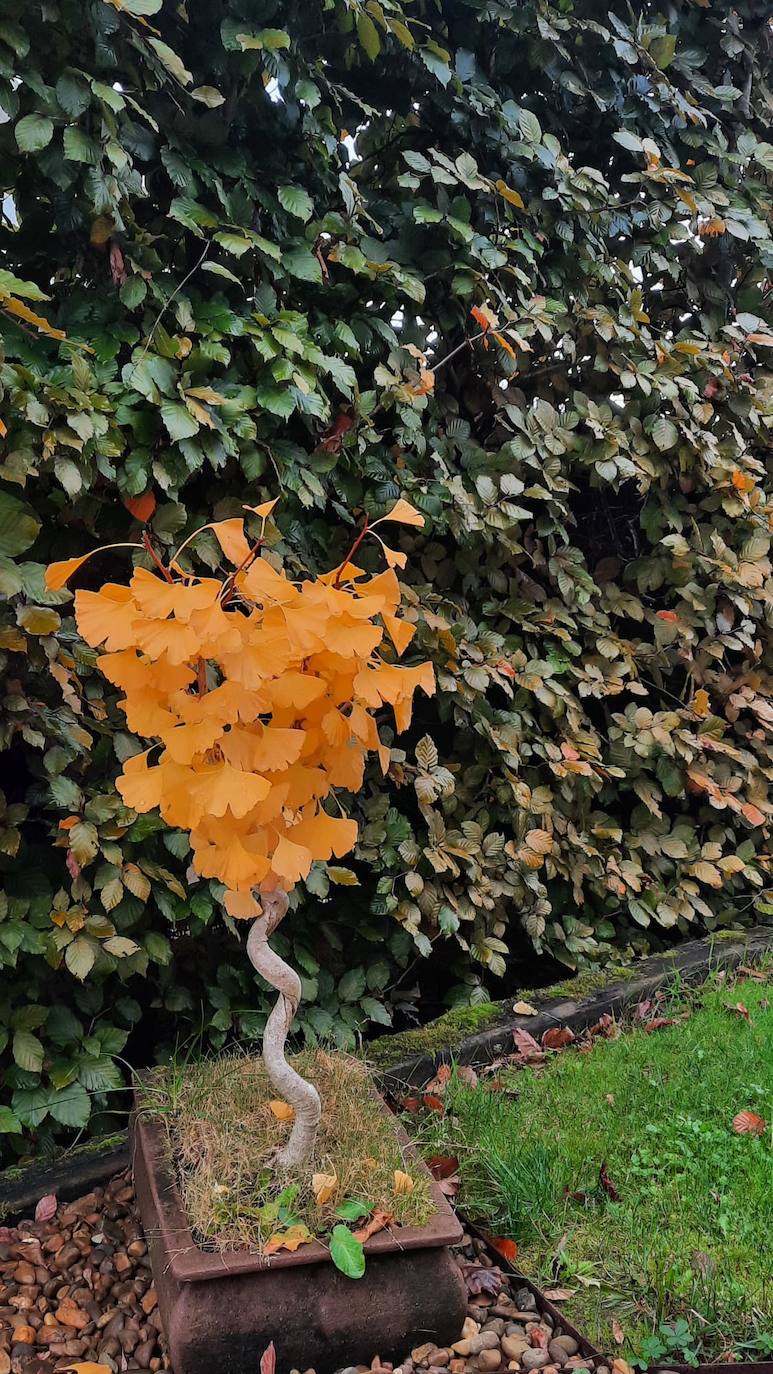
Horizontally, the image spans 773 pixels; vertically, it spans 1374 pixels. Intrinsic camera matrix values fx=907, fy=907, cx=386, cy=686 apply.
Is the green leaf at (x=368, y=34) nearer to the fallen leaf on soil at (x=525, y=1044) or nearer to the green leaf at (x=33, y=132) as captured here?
the green leaf at (x=33, y=132)

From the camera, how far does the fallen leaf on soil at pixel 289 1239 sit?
1.41 metres

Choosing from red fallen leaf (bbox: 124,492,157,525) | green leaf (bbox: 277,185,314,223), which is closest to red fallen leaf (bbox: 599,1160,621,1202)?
red fallen leaf (bbox: 124,492,157,525)

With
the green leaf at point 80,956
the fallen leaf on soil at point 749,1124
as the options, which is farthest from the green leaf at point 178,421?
the fallen leaf on soil at point 749,1124

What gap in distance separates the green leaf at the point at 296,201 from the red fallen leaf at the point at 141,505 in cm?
71

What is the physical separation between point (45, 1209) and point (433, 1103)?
34.6 inches

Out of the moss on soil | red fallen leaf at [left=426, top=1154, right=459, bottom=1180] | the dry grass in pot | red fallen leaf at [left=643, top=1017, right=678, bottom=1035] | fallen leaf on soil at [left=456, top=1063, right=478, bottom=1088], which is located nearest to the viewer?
the dry grass in pot

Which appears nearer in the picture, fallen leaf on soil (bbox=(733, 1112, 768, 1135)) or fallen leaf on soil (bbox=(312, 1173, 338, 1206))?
fallen leaf on soil (bbox=(312, 1173, 338, 1206))

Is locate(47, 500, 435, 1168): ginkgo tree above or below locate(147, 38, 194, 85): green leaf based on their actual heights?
below

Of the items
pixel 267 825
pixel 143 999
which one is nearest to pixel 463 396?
pixel 267 825

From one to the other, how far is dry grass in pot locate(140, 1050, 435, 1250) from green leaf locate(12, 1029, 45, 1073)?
0.24 m

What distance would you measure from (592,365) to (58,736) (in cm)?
202

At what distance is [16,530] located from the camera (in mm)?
1710

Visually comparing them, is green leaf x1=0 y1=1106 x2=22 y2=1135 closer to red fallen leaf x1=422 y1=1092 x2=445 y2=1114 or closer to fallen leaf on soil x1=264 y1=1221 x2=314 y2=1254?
fallen leaf on soil x1=264 y1=1221 x2=314 y2=1254

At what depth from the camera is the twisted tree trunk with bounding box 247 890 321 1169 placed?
1.56 metres
